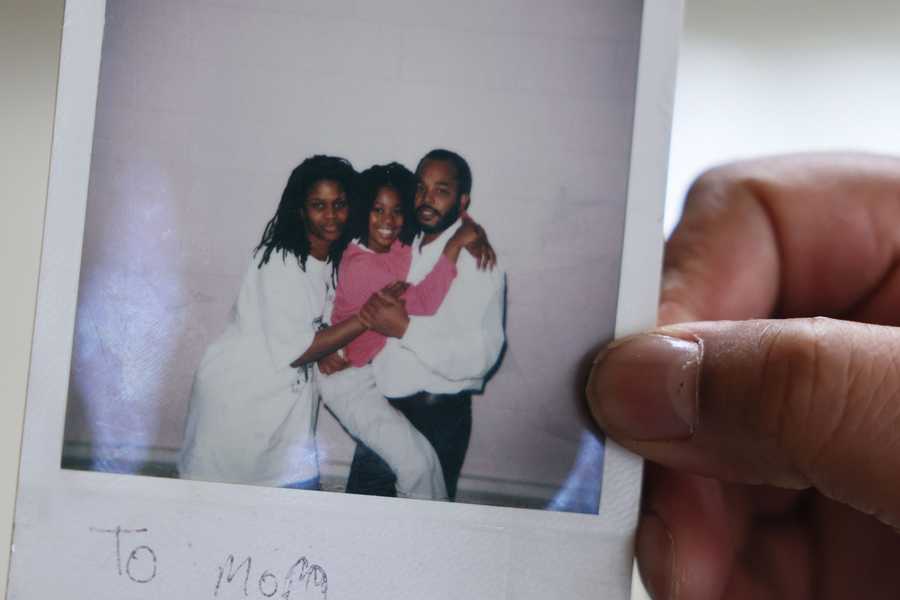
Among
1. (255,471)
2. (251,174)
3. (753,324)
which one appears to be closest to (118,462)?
(255,471)

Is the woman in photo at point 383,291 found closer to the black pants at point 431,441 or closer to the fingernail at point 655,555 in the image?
the black pants at point 431,441

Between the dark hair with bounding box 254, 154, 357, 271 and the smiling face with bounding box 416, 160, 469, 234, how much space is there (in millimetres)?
53

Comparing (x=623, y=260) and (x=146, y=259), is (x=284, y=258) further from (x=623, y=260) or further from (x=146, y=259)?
(x=623, y=260)

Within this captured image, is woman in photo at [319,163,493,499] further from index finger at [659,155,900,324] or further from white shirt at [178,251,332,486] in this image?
index finger at [659,155,900,324]

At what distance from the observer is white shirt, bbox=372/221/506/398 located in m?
0.59

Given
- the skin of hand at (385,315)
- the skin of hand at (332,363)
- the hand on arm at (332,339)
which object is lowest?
the skin of hand at (332,363)

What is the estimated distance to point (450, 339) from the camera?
587 mm

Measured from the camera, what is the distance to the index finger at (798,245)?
74 cm

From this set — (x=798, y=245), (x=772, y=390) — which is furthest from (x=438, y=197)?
(x=798, y=245)

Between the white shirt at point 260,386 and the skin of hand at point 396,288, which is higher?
the skin of hand at point 396,288

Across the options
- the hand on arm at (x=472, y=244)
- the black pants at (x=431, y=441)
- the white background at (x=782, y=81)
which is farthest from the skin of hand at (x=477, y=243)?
the white background at (x=782, y=81)

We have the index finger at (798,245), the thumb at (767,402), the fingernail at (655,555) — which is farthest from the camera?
the index finger at (798,245)

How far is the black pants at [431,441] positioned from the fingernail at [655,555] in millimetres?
155

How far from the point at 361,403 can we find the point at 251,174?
189mm
